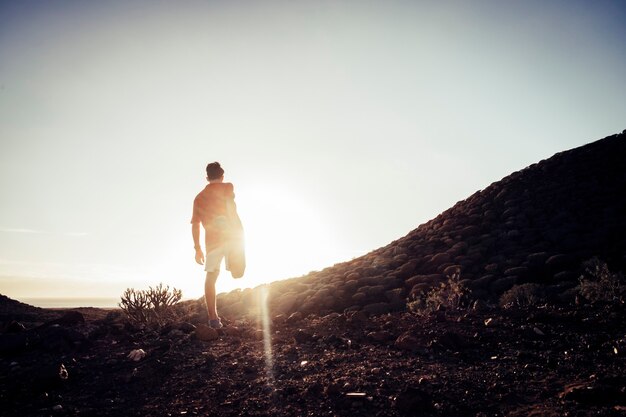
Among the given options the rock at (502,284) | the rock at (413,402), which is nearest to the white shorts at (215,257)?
the rock at (413,402)

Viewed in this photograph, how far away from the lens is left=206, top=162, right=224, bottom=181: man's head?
19.7ft

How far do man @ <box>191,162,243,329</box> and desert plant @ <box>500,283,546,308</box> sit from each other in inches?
163

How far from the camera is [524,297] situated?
19.7 feet

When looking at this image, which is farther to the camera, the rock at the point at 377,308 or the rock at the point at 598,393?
the rock at the point at 377,308

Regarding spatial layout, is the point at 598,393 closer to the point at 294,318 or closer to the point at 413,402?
the point at 413,402

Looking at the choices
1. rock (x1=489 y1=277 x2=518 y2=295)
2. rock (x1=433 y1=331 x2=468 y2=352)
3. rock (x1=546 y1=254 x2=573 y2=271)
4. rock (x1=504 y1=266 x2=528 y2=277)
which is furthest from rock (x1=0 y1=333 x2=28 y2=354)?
rock (x1=546 y1=254 x2=573 y2=271)

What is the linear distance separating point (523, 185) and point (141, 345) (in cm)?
1186

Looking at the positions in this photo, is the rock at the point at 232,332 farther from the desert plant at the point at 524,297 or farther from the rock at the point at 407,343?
the desert plant at the point at 524,297

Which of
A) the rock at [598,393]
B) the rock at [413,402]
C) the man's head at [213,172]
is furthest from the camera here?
the man's head at [213,172]

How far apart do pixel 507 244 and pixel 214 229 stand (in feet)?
22.8

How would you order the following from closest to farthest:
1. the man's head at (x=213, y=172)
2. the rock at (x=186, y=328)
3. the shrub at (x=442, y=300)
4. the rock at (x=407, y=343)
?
the rock at (x=407, y=343), the rock at (x=186, y=328), the man's head at (x=213, y=172), the shrub at (x=442, y=300)

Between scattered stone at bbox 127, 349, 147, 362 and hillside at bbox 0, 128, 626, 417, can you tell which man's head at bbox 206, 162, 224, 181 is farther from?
scattered stone at bbox 127, 349, 147, 362

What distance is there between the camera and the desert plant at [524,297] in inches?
226

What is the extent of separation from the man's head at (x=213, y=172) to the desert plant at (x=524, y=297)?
4.67 metres
